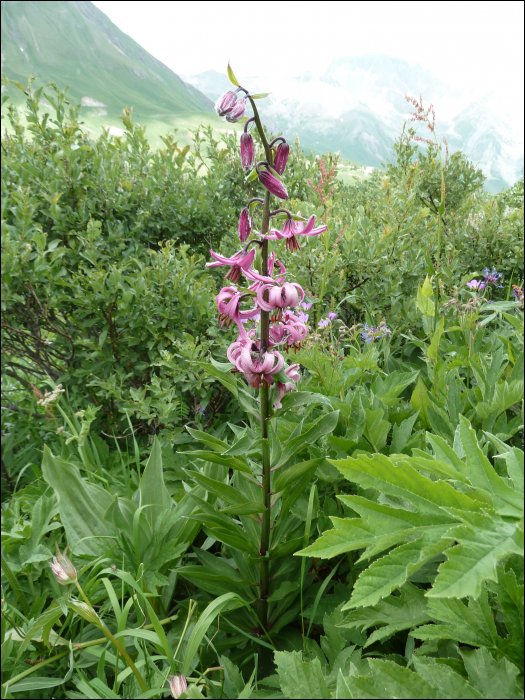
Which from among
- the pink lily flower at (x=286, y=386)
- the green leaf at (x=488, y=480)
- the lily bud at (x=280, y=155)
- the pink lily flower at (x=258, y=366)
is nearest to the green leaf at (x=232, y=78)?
the lily bud at (x=280, y=155)

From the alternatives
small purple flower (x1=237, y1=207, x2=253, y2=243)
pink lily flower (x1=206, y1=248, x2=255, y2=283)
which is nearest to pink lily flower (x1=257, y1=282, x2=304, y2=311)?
pink lily flower (x1=206, y1=248, x2=255, y2=283)

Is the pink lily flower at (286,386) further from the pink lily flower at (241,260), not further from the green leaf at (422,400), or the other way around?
the green leaf at (422,400)

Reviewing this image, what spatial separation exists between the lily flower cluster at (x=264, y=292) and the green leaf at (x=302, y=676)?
0.75 metres

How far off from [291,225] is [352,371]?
1073 millimetres

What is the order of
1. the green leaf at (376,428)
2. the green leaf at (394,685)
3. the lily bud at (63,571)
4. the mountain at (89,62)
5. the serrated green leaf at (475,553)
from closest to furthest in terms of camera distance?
the serrated green leaf at (475,553) < the green leaf at (394,685) < the lily bud at (63,571) < the green leaf at (376,428) < the mountain at (89,62)

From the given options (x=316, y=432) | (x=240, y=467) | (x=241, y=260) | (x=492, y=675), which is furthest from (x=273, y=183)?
(x=492, y=675)

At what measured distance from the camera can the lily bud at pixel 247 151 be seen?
1434 millimetres

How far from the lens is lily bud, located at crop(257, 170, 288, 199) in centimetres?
134

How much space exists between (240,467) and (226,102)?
1.34 m

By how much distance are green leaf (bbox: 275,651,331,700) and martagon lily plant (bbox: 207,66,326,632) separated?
586 millimetres

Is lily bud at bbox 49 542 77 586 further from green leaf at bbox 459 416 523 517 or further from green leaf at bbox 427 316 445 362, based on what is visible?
green leaf at bbox 427 316 445 362

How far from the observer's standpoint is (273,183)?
4.41 feet

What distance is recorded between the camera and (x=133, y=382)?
10.5 ft

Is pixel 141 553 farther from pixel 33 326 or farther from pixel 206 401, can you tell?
pixel 33 326
